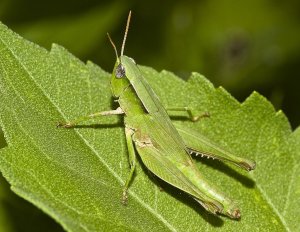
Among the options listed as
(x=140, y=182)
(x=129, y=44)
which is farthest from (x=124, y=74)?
(x=129, y=44)

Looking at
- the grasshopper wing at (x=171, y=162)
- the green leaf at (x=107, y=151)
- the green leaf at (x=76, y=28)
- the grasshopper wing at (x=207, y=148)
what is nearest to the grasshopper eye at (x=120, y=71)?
the green leaf at (x=107, y=151)

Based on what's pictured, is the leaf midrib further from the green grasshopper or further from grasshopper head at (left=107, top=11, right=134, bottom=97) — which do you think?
grasshopper head at (left=107, top=11, right=134, bottom=97)

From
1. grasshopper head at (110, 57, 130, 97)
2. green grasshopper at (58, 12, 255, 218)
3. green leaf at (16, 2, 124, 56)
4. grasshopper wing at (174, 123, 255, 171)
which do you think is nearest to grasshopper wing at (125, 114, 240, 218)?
green grasshopper at (58, 12, 255, 218)

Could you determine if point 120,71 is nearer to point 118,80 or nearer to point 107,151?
point 118,80

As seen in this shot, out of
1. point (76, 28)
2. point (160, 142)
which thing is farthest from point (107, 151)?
point (76, 28)

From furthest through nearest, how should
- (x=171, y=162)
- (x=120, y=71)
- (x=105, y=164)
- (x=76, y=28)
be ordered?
(x=76, y=28), (x=120, y=71), (x=171, y=162), (x=105, y=164)

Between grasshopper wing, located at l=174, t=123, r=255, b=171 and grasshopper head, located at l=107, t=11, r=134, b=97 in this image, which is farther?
grasshopper head, located at l=107, t=11, r=134, b=97

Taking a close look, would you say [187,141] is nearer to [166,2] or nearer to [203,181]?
[203,181]

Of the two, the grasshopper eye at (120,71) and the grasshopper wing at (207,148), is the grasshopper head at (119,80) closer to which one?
the grasshopper eye at (120,71)
